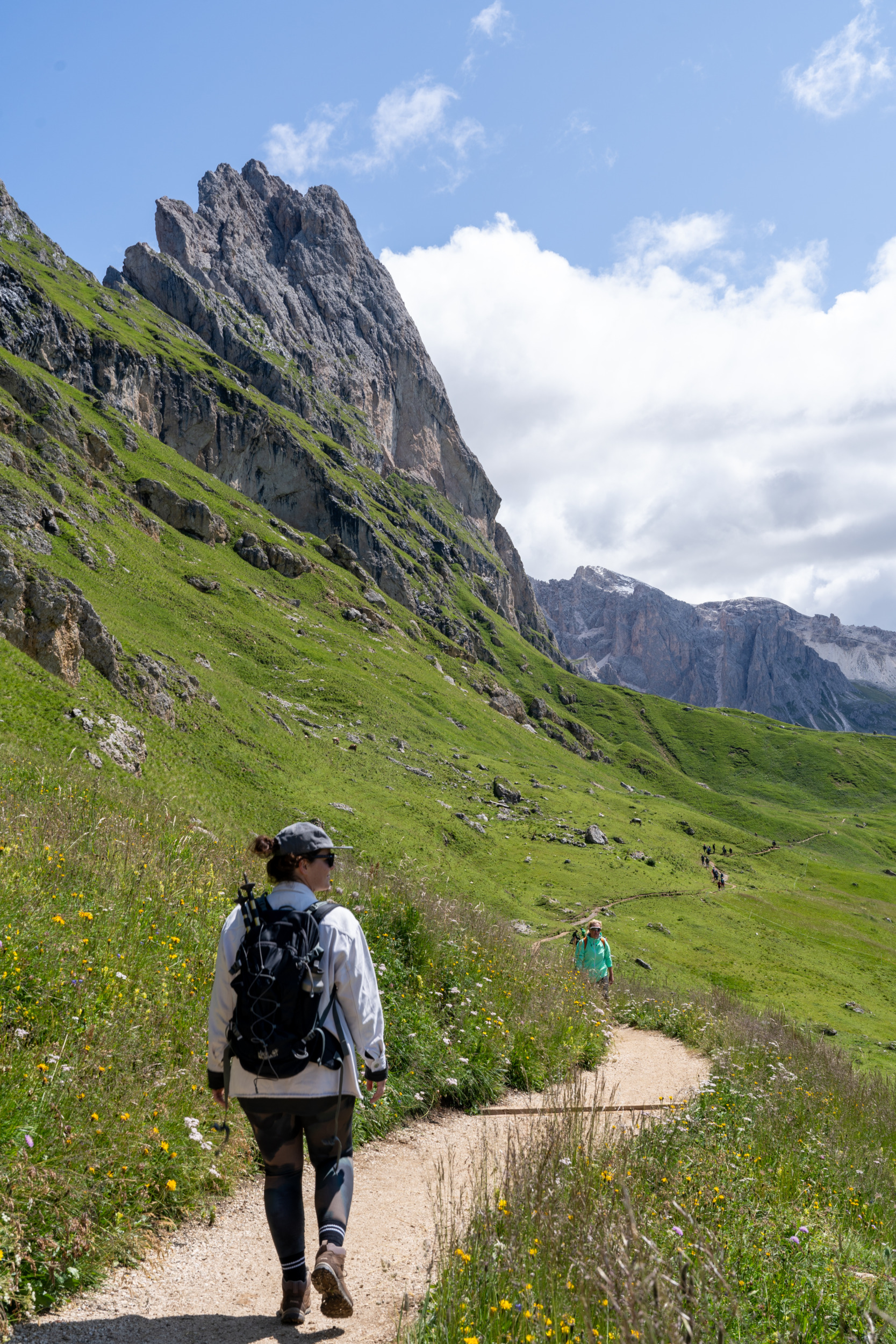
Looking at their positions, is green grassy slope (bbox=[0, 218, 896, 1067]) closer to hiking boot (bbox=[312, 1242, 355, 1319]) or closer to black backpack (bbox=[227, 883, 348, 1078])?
black backpack (bbox=[227, 883, 348, 1078])

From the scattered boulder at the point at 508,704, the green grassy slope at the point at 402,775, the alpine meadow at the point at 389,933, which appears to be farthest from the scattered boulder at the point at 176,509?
the scattered boulder at the point at 508,704

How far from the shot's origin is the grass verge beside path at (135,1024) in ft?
16.1

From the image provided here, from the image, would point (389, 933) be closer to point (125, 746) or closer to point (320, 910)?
point (320, 910)

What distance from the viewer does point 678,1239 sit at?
4648 mm

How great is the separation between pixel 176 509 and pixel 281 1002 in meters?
85.6

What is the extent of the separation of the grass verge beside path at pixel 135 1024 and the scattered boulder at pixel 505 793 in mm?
46101

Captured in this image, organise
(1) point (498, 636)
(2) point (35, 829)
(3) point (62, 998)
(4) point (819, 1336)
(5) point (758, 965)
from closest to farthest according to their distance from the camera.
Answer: (4) point (819, 1336) → (3) point (62, 998) → (2) point (35, 829) → (5) point (758, 965) → (1) point (498, 636)

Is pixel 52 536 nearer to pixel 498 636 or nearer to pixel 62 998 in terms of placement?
pixel 62 998

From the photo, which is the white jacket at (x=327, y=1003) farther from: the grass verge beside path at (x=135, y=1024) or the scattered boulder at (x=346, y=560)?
the scattered boulder at (x=346, y=560)

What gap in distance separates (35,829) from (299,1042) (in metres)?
6.33

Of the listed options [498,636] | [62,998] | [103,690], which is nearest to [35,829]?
[62,998]

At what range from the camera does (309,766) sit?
132 feet

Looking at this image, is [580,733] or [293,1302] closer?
[293,1302]

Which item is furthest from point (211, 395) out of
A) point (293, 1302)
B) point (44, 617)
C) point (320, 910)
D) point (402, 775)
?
point (293, 1302)
